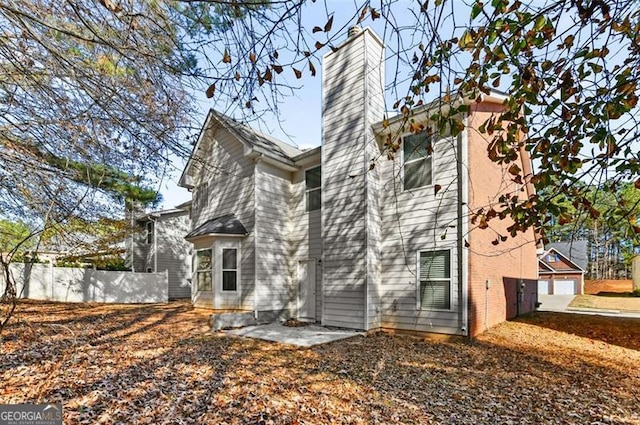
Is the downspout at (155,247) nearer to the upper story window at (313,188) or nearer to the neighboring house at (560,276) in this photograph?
the upper story window at (313,188)

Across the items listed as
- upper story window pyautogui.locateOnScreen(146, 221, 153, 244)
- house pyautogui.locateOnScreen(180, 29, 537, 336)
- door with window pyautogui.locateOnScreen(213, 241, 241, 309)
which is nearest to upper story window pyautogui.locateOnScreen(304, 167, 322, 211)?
house pyautogui.locateOnScreen(180, 29, 537, 336)

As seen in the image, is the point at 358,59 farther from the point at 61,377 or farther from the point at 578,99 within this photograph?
the point at 61,377

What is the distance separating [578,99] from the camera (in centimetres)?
286

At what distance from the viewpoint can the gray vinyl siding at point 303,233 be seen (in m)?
11.0

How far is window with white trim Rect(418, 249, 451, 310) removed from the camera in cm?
852

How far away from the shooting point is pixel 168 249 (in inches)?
794

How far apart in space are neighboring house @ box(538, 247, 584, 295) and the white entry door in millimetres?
27054

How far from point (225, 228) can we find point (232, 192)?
4.90 ft

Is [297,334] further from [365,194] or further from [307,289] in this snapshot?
[365,194]

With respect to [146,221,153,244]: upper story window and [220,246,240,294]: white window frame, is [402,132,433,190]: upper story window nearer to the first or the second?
[220,246,240,294]: white window frame

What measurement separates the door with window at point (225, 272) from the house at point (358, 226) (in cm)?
4

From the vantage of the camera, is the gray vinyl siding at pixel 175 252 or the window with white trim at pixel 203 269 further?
the gray vinyl siding at pixel 175 252

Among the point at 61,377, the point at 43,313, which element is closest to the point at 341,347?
the point at 61,377

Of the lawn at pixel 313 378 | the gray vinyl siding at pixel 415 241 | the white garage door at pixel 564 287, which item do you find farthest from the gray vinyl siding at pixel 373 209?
the white garage door at pixel 564 287
